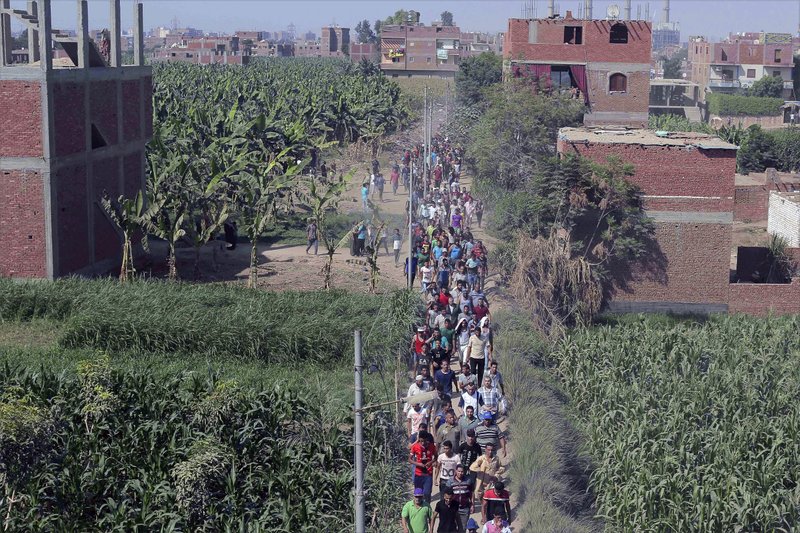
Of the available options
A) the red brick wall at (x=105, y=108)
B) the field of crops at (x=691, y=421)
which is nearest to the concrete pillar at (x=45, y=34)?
the red brick wall at (x=105, y=108)

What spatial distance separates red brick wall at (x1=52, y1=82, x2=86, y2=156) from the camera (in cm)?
2592

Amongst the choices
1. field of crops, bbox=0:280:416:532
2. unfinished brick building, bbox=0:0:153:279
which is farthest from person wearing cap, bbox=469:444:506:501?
unfinished brick building, bbox=0:0:153:279

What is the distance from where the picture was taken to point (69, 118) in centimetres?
2648

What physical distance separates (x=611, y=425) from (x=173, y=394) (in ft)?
23.8

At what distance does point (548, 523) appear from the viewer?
14.9 metres

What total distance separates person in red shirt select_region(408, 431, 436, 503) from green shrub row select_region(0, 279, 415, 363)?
19.1ft

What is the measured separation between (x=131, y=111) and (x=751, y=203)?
25538mm


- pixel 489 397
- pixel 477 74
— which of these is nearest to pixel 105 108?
pixel 489 397

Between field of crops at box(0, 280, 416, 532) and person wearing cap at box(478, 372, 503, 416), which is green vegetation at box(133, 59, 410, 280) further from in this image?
person wearing cap at box(478, 372, 503, 416)

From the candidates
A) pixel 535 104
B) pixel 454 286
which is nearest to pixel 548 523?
pixel 454 286

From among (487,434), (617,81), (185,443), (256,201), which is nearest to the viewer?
(487,434)

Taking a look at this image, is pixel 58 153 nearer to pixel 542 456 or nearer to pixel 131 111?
pixel 131 111

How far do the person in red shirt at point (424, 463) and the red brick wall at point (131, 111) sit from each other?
1799 cm

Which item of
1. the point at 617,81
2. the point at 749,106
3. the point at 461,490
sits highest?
the point at 617,81
